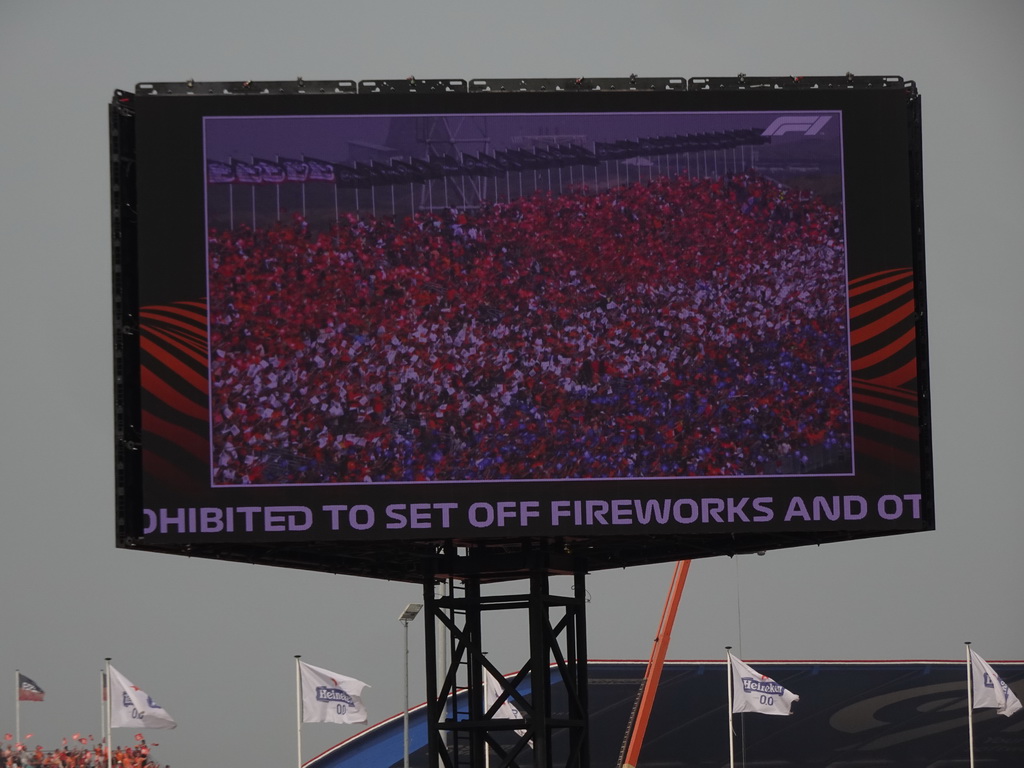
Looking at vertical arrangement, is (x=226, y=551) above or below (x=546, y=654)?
above

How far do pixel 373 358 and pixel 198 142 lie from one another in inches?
149

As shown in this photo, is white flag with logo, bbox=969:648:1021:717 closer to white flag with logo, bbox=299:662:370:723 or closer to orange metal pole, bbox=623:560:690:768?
orange metal pole, bbox=623:560:690:768

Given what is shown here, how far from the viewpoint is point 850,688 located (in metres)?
53.3

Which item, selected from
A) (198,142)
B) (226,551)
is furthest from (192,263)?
(226,551)

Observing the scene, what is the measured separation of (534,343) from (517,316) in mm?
435

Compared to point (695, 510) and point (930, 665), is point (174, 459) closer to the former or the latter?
point (695, 510)

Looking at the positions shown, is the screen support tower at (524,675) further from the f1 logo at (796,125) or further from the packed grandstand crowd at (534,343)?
the f1 logo at (796,125)

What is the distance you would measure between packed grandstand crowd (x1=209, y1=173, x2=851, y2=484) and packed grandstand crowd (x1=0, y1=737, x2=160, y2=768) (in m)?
19.2

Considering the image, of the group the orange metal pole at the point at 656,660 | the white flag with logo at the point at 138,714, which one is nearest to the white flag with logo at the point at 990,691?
the orange metal pole at the point at 656,660

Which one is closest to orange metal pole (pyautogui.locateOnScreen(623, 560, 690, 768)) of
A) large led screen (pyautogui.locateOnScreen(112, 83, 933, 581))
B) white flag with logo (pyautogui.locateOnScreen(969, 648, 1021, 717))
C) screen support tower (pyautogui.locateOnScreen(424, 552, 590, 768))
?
white flag with logo (pyautogui.locateOnScreen(969, 648, 1021, 717))

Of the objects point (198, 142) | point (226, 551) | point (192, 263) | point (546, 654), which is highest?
point (198, 142)

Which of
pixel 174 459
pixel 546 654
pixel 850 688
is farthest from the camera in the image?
pixel 850 688

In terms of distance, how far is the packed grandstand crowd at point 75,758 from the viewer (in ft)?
133

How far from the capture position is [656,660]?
47.0 m
